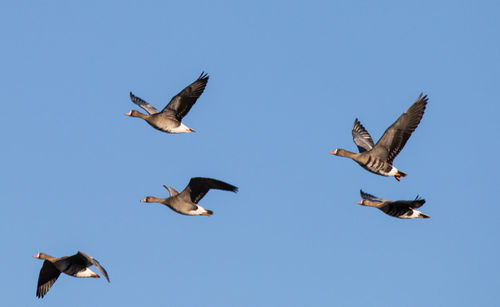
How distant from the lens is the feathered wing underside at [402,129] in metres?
29.0

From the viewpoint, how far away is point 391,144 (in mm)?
29516

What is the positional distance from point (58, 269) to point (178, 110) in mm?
6826

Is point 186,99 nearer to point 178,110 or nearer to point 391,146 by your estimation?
point 178,110

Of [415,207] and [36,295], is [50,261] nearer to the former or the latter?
[36,295]

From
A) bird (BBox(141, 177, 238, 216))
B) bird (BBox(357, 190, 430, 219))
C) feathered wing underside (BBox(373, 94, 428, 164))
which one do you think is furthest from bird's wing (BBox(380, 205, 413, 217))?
bird (BBox(141, 177, 238, 216))

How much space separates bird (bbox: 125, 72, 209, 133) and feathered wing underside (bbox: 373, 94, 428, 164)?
6522 mm

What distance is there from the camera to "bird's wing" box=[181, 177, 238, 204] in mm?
29030

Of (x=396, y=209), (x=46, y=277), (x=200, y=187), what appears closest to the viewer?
(x=200, y=187)

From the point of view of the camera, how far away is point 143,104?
37.9m

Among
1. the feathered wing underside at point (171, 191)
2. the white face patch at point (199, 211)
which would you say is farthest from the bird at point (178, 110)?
the white face patch at point (199, 211)

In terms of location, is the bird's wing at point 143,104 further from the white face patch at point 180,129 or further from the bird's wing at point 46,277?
the bird's wing at point 46,277

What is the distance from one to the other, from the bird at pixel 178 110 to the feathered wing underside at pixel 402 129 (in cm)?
652

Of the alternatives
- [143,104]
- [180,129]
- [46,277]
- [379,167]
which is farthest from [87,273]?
[143,104]

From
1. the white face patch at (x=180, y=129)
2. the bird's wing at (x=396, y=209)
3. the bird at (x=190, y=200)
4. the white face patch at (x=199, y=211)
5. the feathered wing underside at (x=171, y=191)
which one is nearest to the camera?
the bird at (x=190, y=200)
